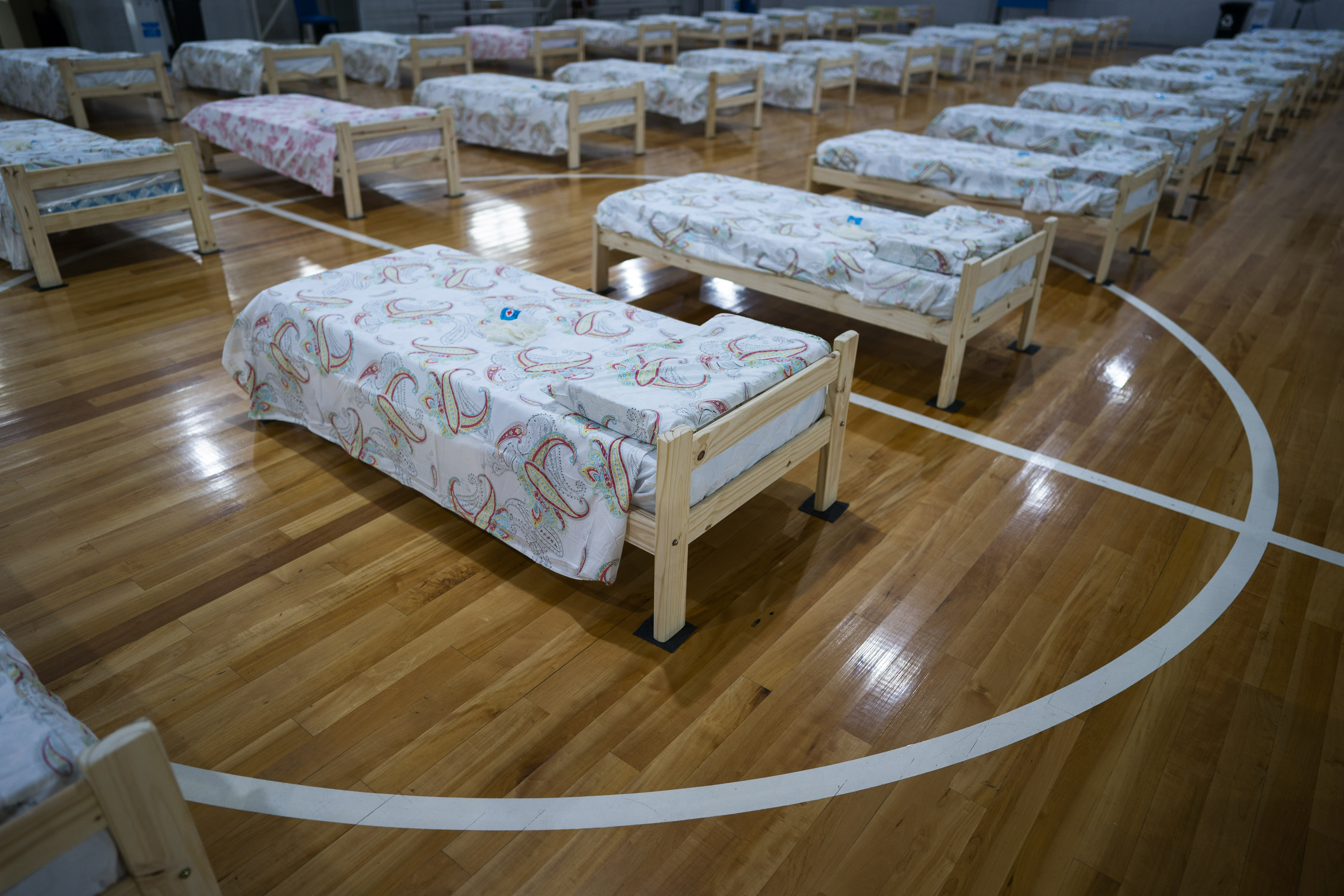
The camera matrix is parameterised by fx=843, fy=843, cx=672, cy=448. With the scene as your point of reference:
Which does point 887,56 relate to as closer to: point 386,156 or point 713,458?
point 386,156

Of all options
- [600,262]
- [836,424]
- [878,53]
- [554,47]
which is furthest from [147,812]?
[878,53]

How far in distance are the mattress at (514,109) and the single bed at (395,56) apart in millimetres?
1958

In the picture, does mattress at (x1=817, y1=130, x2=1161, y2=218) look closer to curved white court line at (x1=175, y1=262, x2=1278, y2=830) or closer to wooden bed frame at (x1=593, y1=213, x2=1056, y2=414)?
wooden bed frame at (x1=593, y1=213, x2=1056, y2=414)

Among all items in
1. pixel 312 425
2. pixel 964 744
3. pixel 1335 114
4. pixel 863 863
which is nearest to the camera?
pixel 863 863

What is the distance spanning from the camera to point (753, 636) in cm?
207

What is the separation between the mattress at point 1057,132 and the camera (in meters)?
5.23

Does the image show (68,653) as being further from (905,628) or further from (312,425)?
(905,628)

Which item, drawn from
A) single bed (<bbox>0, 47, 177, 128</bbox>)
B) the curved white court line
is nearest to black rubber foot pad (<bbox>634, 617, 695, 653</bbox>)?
the curved white court line

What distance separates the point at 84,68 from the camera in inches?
265

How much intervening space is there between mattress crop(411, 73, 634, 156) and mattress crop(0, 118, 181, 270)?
230cm

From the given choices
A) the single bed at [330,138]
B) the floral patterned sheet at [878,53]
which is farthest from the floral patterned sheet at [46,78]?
the floral patterned sheet at [878,53]

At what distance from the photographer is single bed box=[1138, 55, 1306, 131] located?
7.92 metres

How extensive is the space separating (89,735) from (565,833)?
0.80 meters

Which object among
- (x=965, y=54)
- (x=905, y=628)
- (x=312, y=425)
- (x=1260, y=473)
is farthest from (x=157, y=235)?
(x=965, y=54)
